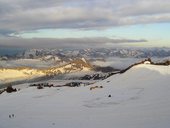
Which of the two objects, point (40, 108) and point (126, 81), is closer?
point (40, 108)

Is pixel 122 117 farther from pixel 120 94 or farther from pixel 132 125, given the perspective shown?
pixel 120 94

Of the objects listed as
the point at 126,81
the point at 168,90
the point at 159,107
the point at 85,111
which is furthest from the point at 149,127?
the point at 126,81

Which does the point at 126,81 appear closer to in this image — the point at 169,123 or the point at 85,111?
the point at 85,111

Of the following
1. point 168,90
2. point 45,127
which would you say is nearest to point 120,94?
point 168,90

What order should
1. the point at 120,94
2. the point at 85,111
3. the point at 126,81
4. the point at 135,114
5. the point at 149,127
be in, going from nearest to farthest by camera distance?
the point at 149,127 < the point at 135,114 < the point at 85,111 < the point at 120,94 < the point at 126,81

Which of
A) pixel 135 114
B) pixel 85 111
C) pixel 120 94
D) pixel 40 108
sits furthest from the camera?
pixel 120 94

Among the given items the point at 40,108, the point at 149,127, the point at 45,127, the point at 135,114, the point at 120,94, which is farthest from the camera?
the point at 120,94
